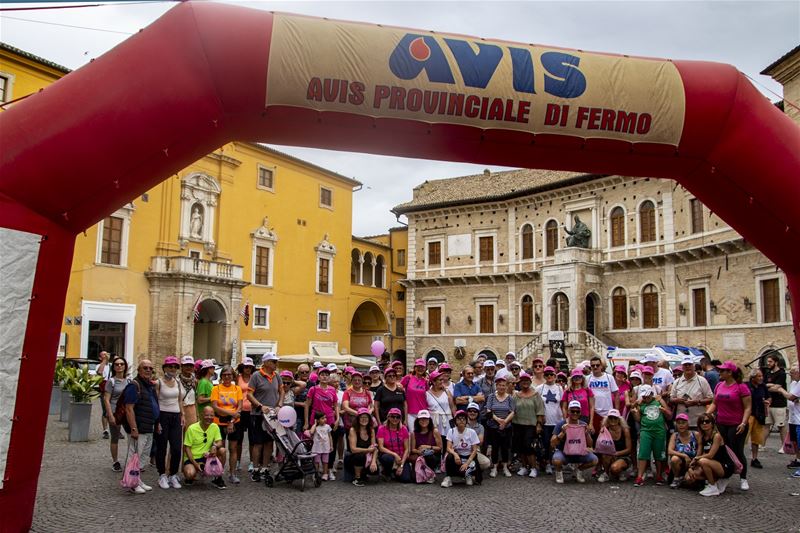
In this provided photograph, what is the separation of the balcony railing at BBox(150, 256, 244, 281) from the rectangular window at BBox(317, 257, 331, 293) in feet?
25.6

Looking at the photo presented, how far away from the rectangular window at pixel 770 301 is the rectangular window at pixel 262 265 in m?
22.6

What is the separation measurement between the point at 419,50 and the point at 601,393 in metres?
6.28

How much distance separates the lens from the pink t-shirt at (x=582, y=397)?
1040 cm

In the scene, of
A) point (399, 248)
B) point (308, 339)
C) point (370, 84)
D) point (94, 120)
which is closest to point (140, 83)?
point (94, 120)

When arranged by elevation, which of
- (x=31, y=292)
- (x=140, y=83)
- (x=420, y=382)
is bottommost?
(x=420, y=382)

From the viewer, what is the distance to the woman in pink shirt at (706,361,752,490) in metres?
9.42

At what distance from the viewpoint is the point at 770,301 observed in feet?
80.6

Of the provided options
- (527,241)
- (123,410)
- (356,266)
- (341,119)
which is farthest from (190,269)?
(341,119)

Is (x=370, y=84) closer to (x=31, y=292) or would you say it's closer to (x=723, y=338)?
(x=31, y=292)

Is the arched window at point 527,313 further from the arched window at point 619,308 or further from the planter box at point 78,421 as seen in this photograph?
the planter box at point 78,421

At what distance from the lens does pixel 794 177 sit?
721cm

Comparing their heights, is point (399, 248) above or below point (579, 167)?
above

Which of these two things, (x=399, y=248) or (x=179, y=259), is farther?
(x=399, y=248)

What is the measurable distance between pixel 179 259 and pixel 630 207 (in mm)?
20469
